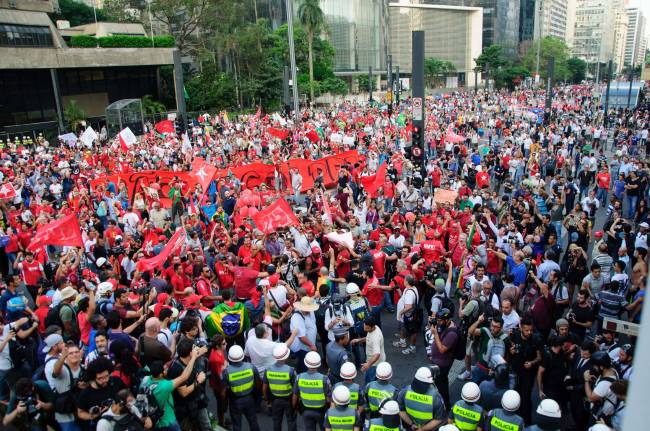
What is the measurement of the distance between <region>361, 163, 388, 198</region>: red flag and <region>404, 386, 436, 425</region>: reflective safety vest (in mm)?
9378

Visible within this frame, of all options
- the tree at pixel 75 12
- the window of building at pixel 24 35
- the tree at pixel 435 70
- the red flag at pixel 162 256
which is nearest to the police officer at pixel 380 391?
the red flag at pixel 162 256

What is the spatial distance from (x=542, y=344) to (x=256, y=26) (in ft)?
170

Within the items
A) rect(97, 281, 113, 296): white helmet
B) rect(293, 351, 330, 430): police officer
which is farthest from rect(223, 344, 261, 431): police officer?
rect(97, 281, 113, 296): white helmet

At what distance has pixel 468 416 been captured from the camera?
16.1 feet

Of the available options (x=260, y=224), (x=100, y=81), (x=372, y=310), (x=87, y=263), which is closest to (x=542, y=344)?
(x=372, y=310)

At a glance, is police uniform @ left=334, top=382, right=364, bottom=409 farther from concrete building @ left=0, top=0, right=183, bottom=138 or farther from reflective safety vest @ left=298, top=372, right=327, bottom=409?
concrete building @ left=0, top=0, right=183, bottom=138

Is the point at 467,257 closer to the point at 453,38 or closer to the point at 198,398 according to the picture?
the point at 198,398

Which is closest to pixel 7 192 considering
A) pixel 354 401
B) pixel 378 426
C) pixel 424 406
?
pixel 354 401

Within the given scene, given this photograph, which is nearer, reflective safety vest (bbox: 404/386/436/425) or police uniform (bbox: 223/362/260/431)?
reflective safety vest (bbox: 404/386/436/425)

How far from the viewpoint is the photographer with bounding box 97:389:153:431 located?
15.4ft

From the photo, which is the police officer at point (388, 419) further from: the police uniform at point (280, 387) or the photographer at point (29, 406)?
the photographer at point (29, 406)

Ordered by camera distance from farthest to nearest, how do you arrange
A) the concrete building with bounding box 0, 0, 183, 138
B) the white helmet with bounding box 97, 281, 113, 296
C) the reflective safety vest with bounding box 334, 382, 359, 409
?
1. the concrete building with bounding box 0, 0, 183, 138
2. the white helmet with bounding box 97, 281, 113, 296
3. the reflective safety vest with bounding box 334, 382, 359, 409

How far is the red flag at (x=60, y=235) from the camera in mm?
9492

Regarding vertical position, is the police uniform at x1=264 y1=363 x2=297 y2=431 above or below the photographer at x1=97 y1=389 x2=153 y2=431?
below
